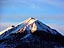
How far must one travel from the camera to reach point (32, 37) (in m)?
129

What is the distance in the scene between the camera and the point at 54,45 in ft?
419

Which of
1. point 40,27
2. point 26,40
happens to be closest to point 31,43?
point 26,40

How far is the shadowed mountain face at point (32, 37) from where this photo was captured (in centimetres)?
12625

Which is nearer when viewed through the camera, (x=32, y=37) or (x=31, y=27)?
(x=32, y=37)

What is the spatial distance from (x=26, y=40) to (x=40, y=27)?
1147 cm

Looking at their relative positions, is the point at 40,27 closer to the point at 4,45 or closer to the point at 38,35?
the point at 38,35

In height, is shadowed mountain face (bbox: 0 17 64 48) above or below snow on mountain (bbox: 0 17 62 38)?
below

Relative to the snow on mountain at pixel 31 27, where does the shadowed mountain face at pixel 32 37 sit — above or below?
below

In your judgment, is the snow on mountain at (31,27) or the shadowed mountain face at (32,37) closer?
the shadowed mountain face at (32,37)

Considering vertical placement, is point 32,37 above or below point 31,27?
below

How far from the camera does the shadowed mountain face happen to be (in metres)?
126

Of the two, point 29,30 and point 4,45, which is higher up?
point 29,30

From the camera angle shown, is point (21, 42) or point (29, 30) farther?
point (29, 30)

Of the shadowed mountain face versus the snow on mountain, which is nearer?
the shadowed mountain face
